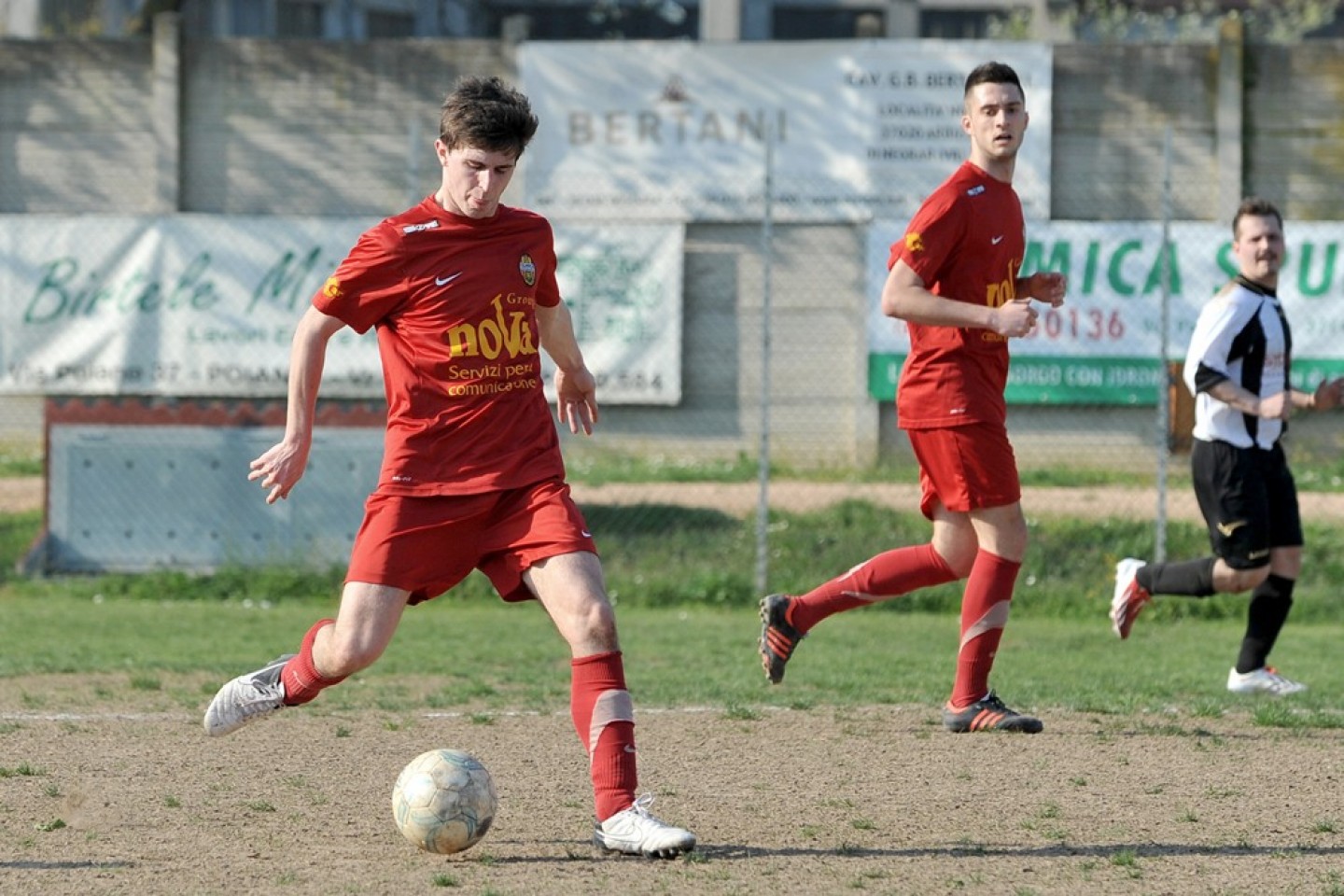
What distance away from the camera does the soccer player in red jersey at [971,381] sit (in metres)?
6.78

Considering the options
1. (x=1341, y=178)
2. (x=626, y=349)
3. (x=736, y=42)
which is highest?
(x=736, y=42)

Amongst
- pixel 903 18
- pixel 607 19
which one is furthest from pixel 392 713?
pixel 607 19

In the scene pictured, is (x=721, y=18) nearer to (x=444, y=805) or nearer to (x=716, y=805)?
(x=716, y=805)

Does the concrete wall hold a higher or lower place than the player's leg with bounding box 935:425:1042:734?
higher

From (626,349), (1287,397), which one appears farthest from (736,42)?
(1287,397)

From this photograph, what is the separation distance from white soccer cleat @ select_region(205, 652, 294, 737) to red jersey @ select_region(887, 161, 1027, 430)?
249cm

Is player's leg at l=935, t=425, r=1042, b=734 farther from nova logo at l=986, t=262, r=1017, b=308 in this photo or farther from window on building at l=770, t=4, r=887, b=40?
window on building at l=770, t=4, r=887, b=40

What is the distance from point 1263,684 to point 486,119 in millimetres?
4863

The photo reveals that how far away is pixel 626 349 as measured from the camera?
1795cm

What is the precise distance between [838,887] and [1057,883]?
1.82 ft

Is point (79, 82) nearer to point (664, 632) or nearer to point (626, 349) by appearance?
point (626, 349)

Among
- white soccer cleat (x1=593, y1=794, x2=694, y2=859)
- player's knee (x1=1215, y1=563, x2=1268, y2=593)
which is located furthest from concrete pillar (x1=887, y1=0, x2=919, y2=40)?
white soccer cleat (x1=593, y1=794, x2=694, y2=859)

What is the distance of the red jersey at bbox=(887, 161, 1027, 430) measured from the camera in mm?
6820

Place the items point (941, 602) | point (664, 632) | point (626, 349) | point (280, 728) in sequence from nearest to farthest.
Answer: point (280, 728), point (664, 632), point (941, 602), point (626, 349)
